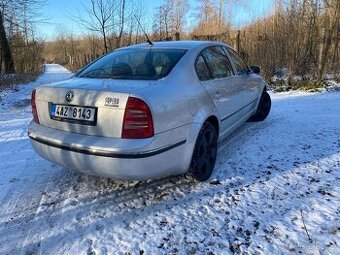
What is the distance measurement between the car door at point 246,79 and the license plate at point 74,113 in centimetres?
254

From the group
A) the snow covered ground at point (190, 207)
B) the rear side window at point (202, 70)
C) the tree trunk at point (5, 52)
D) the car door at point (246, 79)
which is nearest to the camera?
the snow covered ground at point (190, 207)

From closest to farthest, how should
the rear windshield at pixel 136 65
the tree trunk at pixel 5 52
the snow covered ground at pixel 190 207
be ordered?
the snow covered ground at pixel 190 207, the rear windshield at pixel 136 65, the tree trunk at pixel 5 52

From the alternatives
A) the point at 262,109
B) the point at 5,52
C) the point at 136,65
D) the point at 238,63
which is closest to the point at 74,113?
the point at 136,65

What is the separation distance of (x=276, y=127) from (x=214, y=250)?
12.2ft

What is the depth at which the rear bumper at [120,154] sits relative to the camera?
3.06 meters

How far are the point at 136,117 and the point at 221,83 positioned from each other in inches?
67.2

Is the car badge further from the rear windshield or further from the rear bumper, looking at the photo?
the rear windshield

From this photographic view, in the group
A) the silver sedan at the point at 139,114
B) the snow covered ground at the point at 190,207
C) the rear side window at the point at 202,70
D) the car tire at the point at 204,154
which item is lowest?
the snow covered ground at the point at 190,207

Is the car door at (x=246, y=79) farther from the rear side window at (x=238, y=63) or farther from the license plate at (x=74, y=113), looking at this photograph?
the license plate at (x=74, y=113)

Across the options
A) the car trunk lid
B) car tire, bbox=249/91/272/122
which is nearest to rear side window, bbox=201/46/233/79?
the car trunk lid

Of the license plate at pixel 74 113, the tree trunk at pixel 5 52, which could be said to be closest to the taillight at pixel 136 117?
the license plate at pixel 74 113

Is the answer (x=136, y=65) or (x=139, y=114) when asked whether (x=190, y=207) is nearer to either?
(x=139, y=114)

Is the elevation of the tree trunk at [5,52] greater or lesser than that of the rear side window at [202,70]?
greater

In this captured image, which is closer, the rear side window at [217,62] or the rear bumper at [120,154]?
the rear bumper at [120,154]
